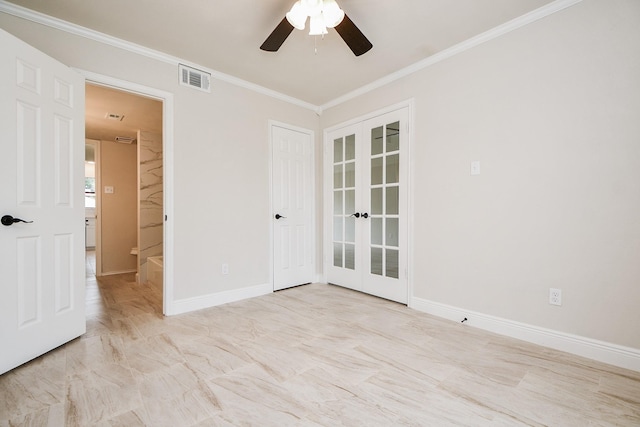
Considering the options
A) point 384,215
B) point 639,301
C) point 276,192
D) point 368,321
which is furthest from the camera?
point 276,192

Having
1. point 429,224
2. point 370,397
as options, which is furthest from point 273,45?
point 370,397

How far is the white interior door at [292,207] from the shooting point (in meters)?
3.65

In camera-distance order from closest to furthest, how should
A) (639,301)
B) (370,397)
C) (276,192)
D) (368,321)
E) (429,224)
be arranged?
1. (370,397)
2. (639,301)
3. (368,321)
4. (429,224)
5. (276,192)

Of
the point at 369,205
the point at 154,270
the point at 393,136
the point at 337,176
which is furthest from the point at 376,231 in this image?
the point at 154,270

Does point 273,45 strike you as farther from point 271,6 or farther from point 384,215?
point 384,215

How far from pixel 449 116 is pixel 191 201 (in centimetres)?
274

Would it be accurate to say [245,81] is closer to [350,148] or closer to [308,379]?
[350,148]

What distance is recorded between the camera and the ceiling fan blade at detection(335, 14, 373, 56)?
6.21 ft

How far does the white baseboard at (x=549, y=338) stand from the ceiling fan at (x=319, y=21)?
7.99 feet

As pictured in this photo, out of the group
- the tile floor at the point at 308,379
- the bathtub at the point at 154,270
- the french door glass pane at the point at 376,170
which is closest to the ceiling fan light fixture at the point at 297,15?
the french door glass pane at the point at 376,170

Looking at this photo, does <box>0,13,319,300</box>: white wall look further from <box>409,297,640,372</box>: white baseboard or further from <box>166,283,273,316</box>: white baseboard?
<box>409,297,640,372</box>: white baseboard

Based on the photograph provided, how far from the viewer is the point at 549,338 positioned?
212 centimetres

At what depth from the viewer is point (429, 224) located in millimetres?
2855

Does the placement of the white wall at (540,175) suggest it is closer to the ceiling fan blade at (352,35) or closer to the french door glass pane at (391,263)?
the french door glass pane at (391,263)
